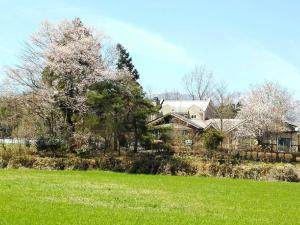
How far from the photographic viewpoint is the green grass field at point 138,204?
1457 centimetres

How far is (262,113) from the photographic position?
62.4m

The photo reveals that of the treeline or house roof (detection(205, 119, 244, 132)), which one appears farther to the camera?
house roof (detection(205, 119, 244, 132))

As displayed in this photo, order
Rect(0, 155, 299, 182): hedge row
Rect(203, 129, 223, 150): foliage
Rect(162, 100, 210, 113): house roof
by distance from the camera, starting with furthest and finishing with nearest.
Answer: Rect(162, 100, 210, 113): house roof
Rect(203, 129, 223, 150): foliage
Rect(0, 155, 299, 182): hedge row

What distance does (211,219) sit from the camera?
15484mm

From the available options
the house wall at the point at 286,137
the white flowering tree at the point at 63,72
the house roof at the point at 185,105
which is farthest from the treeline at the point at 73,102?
the house roof at the point at 185,105

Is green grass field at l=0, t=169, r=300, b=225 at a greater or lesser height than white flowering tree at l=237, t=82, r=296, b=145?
lesser

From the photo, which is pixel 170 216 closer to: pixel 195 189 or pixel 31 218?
pixel 31 218

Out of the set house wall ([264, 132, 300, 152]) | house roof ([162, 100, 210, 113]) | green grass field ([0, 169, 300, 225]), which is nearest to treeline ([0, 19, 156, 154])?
green grass field ([0, 169, 300, 225])

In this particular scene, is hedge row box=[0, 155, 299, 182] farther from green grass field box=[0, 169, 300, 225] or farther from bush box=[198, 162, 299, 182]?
green grass field box=[0, 169, 300, 225]

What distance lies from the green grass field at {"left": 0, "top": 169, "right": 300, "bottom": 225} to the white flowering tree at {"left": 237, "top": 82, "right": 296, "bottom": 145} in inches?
1396

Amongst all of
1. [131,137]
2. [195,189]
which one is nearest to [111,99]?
[131,137]

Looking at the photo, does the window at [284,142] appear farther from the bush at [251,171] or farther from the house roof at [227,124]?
the bush at [251,171]

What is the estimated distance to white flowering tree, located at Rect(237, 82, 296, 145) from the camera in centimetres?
6112

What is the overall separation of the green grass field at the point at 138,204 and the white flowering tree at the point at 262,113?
1396 inches
